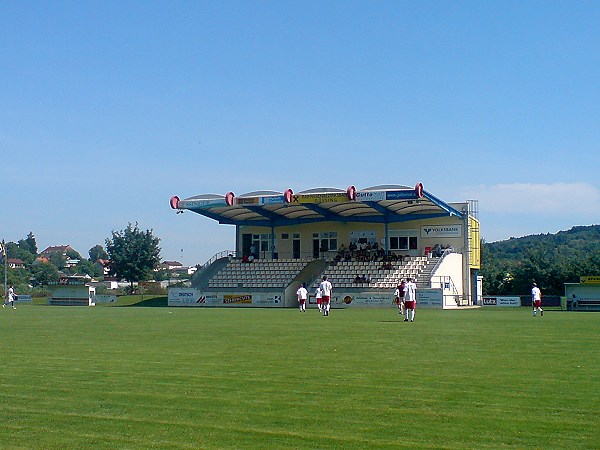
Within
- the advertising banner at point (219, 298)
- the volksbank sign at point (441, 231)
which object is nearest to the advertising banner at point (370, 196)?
the volksbank sign at point (441, 231)

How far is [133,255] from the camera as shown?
9950cm

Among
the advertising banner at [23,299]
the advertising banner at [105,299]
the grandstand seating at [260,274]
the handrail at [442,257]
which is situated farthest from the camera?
the advertising banner at [23,299]

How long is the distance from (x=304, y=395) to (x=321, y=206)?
5083 centimetres

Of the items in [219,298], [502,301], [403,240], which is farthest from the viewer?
[403,240]

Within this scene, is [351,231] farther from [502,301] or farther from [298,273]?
[502,301]

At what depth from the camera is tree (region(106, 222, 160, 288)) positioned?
9938 centimetres

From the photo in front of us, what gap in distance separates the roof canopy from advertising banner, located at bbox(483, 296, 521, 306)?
760 centimetres

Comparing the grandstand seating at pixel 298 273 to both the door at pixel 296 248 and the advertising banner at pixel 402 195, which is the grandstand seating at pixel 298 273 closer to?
the door at pixel 296 248

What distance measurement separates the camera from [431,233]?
210 ft

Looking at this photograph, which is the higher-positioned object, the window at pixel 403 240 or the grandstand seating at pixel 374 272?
the window at pixel 403 240

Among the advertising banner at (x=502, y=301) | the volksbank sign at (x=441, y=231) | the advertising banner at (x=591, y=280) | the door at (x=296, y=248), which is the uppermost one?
the volksbank sign at (x=441, y=231)

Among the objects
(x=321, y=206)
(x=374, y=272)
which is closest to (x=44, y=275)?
(x=321, y=206)

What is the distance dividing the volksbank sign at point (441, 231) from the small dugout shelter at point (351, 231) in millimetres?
52

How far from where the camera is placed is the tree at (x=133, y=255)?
99.4 meters
